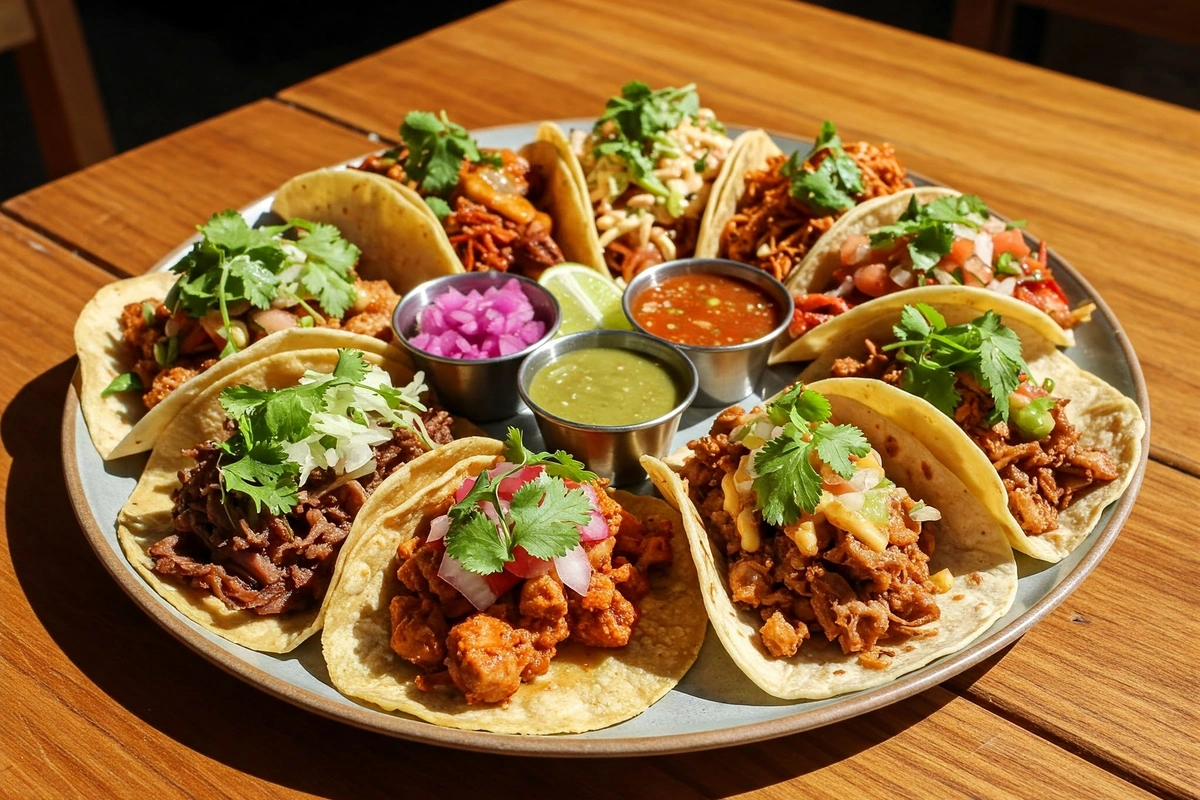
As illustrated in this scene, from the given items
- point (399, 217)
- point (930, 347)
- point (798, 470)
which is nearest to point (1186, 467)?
Answer: point (930, 347)

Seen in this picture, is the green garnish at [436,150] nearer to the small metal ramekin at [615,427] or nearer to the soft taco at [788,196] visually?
the small metal ramekin at [615,427]

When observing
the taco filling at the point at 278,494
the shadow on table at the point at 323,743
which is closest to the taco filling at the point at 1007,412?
the shadow on table at the point at 323,743

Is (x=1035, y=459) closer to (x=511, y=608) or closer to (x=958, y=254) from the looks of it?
(x=958, y=254)

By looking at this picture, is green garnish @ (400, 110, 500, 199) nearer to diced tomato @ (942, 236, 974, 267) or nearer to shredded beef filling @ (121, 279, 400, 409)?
shredded beef filling @ (121, 279, 400, 409)

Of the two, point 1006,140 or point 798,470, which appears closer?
point 798,470

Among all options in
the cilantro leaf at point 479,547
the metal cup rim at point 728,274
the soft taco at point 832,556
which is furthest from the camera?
the metal cup rim at point 728,274

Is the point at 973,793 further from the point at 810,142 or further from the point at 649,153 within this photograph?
the point at 810,142
